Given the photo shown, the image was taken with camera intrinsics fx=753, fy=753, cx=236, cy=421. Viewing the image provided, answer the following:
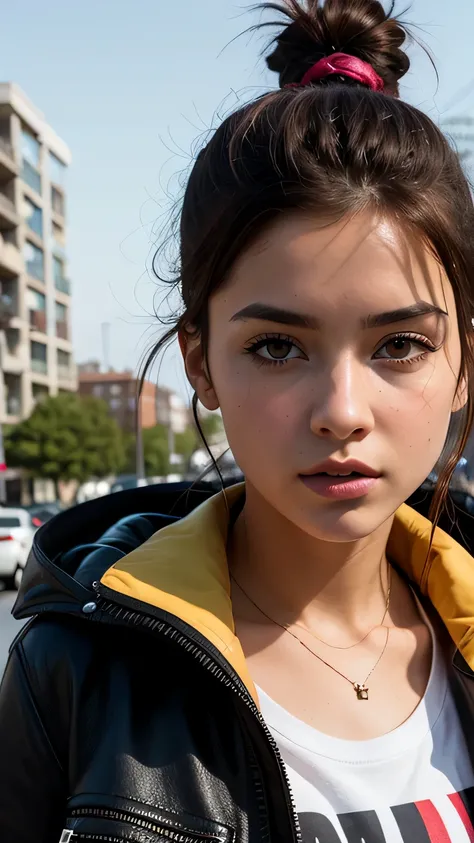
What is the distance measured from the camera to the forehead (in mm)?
979

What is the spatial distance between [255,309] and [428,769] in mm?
696

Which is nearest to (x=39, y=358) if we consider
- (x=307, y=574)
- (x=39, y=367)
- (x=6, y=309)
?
(x=39, y=367)

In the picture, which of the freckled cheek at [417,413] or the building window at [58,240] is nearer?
the freckled cheek at [417,413]

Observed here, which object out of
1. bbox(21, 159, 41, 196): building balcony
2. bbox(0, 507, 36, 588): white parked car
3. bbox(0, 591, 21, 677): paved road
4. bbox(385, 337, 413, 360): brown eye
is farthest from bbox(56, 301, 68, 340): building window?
bbox(385, 337, 413, 360): brown eye

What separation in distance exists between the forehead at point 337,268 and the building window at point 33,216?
1433 inches

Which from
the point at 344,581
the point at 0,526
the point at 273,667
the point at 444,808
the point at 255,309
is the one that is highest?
the point at 255,309

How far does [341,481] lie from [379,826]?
0.46 metres

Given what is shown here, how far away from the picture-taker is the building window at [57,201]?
41231 millimetres

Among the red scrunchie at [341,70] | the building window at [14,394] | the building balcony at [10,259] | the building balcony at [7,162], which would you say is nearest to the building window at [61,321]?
the building balcony at [10,259]

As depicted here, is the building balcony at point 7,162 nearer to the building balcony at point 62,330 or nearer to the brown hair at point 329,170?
the building balcony at point 62,330

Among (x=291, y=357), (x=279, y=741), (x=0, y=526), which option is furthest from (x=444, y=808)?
(x=0, y=526)

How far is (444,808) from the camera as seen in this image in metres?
1.04

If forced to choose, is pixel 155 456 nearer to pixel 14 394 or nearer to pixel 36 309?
pixel 36 309

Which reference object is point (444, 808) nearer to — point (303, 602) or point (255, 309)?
point (303, 602)
